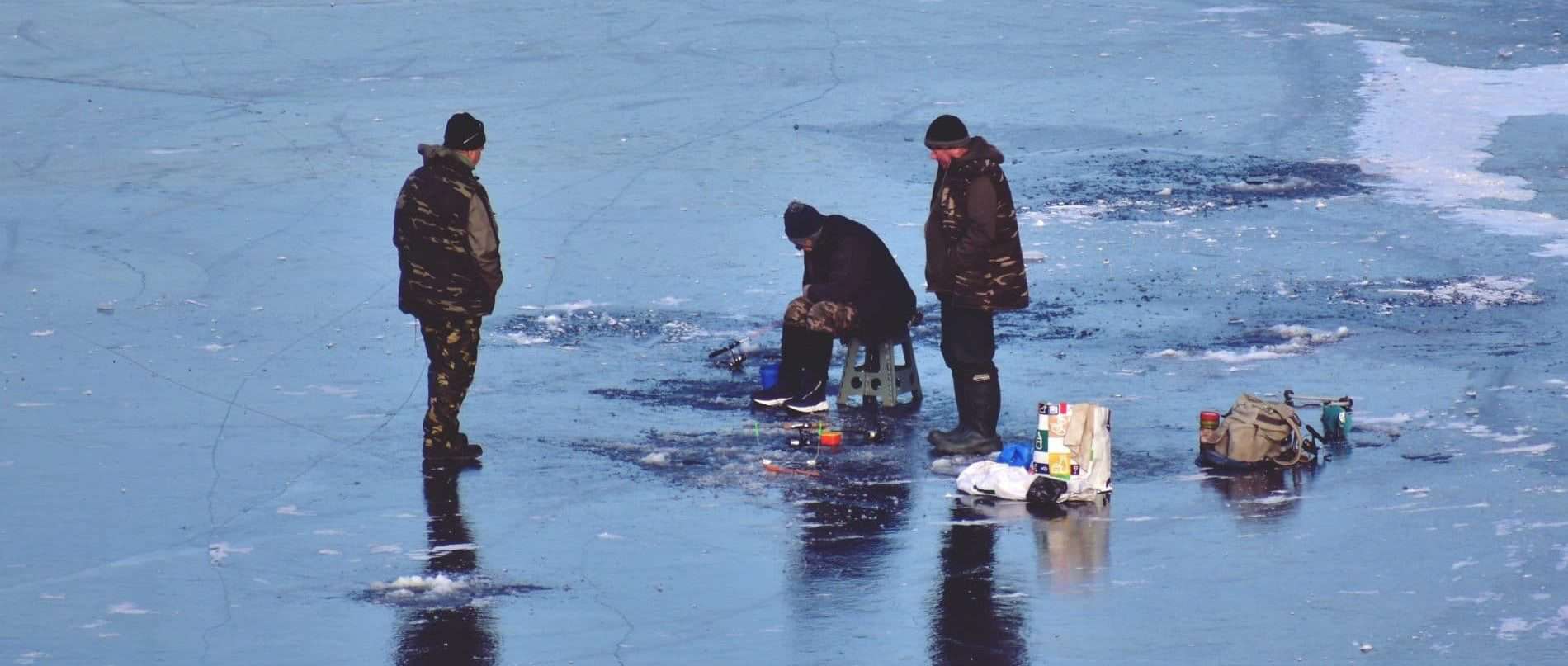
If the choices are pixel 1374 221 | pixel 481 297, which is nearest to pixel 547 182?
pixel 1374 221

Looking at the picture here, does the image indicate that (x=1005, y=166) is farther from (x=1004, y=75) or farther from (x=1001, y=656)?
(x=1001, y=656)

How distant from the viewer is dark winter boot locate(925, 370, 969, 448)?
10.8 meters

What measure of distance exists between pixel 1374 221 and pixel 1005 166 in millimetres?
3595

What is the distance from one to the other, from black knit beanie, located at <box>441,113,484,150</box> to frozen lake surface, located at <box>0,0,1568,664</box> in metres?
1.50

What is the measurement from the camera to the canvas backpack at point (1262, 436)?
1023 centimetres

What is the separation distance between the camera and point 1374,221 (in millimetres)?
16750

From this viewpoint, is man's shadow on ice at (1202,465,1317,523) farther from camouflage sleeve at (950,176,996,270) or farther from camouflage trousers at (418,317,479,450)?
camouflage trousers at (418,317,479,450)

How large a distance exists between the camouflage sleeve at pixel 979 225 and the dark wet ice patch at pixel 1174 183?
21.4 ft

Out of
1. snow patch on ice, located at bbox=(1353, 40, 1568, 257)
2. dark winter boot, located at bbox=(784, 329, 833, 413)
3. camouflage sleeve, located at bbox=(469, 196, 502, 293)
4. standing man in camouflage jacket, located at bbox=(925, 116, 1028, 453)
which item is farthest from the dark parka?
snow patch on ice, located at bbox=(1353, 40, 1568, 257)

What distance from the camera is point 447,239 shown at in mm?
10703

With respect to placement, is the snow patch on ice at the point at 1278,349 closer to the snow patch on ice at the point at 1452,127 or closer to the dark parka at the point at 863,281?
the dark parka at the point at 863,281

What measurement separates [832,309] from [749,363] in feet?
3.65

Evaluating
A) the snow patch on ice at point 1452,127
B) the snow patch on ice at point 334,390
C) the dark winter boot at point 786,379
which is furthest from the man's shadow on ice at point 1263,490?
the snow patch on ice at point 1452,127

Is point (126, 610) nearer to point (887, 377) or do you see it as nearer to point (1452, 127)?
point (887, 377)
